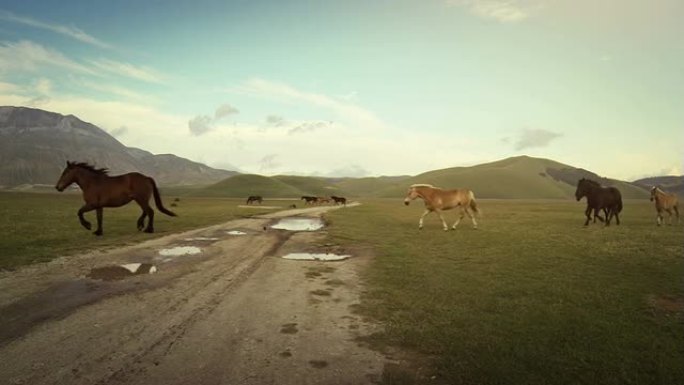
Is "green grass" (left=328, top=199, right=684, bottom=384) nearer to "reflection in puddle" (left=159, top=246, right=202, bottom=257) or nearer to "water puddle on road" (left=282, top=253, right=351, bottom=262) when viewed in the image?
"water puddle on road" (left=282, top=253, right=351, bottom=262)

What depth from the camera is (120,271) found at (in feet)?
43.1

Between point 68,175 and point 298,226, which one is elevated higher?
point 68,175

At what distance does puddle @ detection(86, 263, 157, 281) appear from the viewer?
12.4 metres

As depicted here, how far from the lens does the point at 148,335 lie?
7.63 metres

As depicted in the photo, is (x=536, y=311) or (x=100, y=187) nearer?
(x=536, y=311)

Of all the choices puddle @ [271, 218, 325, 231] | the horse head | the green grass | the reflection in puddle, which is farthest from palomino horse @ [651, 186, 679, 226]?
the horse head

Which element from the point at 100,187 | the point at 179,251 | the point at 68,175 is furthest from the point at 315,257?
the point at 68,175

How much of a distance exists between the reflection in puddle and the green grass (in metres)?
7.77

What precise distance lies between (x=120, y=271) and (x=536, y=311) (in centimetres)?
1217

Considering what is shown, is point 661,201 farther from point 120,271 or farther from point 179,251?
point 120,271

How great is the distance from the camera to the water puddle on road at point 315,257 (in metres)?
16.7

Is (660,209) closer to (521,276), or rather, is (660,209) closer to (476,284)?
(521,276)

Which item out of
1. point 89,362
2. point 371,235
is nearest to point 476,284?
point 89,362

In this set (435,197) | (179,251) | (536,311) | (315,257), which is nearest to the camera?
(536,311)
